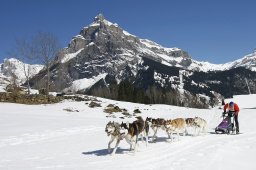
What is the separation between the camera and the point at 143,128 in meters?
16.0

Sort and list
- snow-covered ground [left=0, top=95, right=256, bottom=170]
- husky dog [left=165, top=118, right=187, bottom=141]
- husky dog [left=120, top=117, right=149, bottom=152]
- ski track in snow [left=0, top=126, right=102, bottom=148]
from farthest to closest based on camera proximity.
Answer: ski track in snow [left=0, top=126, right=102, bottom=148]
husky dog [left=165, top=118, right=187, bottom=141]
husky dog [left=120, top=117, right=149, bottom=152]
snow-covered ground [left=0, top=95, right=256, bottom=170]

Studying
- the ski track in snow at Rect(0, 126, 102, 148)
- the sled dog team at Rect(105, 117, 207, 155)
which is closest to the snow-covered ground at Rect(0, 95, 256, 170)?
the ski track in snow at Rect(0, 126, 102, 148)

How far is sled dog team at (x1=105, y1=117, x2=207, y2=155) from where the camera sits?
45.6 ft

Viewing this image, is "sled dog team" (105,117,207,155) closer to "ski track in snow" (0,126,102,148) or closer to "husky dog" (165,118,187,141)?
"husky dog" (165,118,187,141)

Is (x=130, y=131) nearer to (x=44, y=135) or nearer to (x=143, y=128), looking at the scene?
(x=143, y=128)

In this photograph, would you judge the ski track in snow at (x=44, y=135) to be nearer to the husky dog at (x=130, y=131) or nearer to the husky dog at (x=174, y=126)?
the husky dog at (x=174, y=126)

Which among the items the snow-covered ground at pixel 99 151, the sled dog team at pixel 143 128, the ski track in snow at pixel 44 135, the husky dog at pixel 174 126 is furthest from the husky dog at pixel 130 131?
the ski track in snow at pixel 44 135

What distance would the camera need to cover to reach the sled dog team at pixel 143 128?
1390 centimetres

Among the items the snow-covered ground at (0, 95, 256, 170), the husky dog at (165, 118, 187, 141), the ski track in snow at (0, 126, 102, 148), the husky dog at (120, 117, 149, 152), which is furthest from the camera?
the ski track in snow at (0, 126, 102, 148)

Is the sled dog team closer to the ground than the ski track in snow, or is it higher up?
higher up

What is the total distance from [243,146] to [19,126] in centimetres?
1661

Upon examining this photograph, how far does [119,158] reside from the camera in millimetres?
13359

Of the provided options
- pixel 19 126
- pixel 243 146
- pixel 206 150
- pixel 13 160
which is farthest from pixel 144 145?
pixel 19 126

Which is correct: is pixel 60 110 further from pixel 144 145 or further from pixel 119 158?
pixel 119 158
